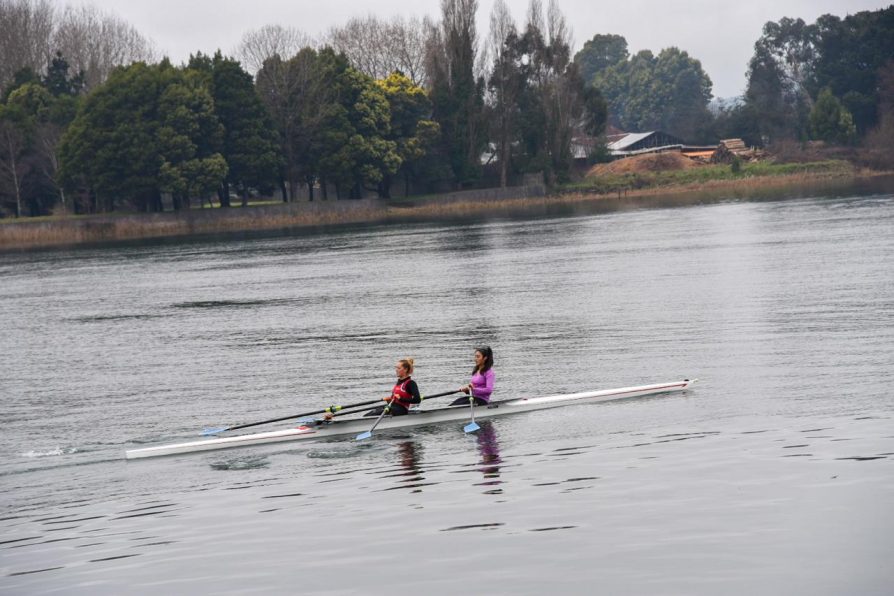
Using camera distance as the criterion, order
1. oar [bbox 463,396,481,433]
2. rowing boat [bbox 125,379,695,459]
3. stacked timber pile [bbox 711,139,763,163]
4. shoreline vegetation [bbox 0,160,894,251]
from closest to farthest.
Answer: rowing boat [bbox 125,379,695,459], oar [bbox 463,396,481,433], shoreline vegetation [bbox 0,160,894,251], stacked timber pile [bbox 711,139,763,163]

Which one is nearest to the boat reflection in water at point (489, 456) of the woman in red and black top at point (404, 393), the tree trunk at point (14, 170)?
the woman in red and black top at point (404, 393)

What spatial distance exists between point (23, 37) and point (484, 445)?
122217mm

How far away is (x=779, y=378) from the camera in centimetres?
2244

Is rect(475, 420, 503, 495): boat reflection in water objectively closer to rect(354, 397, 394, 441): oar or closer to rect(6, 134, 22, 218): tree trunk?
rect(354, 397, 394, 441): oar

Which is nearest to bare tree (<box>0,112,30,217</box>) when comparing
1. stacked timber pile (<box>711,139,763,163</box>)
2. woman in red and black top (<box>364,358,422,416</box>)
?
stacked timber pile (<box>711,139,763,163</box>)

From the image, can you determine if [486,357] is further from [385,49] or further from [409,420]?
[385,49]

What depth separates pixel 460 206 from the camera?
10806 centimetres

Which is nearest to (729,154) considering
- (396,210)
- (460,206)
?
(460,206)

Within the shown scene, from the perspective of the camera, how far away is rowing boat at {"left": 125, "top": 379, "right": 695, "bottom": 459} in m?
19.4

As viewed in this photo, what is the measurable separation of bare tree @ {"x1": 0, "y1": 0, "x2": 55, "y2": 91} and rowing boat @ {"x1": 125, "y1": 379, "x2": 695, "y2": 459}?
113 m

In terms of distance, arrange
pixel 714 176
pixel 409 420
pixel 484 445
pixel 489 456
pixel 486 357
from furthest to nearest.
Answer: pixel 714 176 < pixel 486 357 < pixel 409 420 < pixel 484 445 < pixel 489 456

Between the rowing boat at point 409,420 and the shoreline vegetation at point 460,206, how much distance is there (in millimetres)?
70193

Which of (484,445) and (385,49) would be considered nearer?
(484,445)

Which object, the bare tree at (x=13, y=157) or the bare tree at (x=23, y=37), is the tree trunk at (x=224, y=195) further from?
the bare tree at (x=23, y=37)
